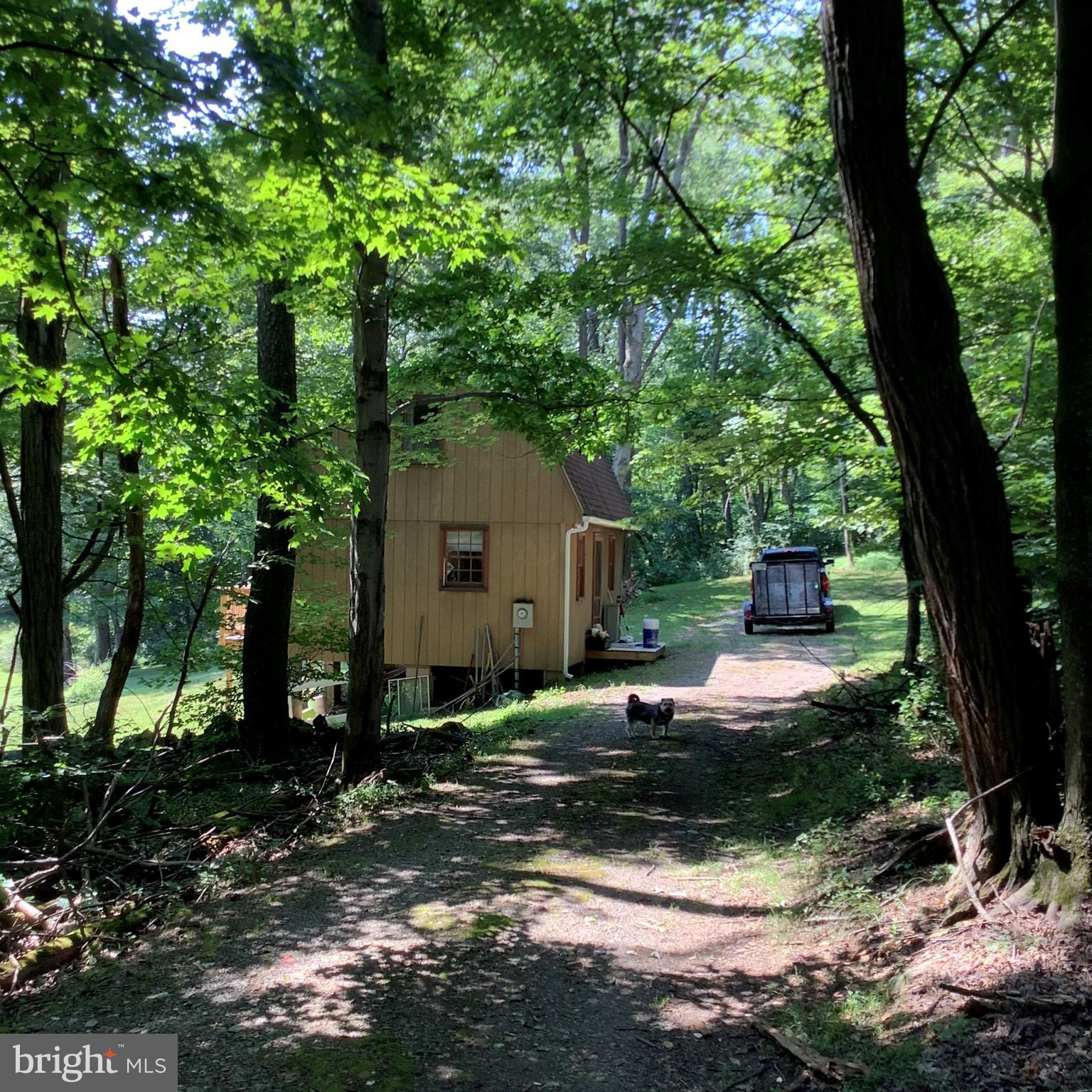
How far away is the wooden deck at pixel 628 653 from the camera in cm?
1727

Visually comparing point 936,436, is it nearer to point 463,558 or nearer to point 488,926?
point 488,926

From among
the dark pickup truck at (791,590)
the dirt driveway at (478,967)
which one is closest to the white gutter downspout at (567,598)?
the dark pickup truck at (791,590)

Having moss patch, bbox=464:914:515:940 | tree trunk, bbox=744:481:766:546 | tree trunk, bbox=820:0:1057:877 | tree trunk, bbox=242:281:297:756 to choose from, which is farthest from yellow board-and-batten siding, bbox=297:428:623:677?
tree trunk, bbox=744:481:766:546

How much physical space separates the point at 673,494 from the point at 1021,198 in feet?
107

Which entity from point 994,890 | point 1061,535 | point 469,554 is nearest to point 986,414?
point 1061,535

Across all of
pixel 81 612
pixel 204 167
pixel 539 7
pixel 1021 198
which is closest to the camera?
A: pixel 204 167

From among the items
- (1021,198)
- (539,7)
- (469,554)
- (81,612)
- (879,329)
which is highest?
(539,7)

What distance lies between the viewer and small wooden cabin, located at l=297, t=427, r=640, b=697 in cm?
1600

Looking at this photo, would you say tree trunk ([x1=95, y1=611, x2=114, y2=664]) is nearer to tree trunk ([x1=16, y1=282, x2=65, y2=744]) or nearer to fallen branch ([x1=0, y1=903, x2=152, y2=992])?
tree trunk ([x1=16, y1=282, x2=65, y2=744])

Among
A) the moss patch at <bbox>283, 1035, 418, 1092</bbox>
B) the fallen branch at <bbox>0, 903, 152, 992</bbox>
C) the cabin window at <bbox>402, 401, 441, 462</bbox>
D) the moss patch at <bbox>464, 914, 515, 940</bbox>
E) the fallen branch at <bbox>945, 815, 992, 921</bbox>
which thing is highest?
the cabin window at <bbox>402, 401, 441, 462</bbox>

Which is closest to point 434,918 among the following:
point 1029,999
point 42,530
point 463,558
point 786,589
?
point 1029,999

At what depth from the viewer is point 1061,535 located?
145 inches

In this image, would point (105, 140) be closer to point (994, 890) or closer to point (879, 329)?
point (879, 329)

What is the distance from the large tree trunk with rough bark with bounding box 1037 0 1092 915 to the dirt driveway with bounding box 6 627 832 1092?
152cm
